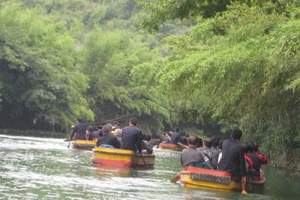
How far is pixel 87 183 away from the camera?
18.9 m

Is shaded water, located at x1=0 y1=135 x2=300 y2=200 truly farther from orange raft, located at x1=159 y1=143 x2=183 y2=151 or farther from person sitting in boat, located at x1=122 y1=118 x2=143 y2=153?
orange raft, located at x1=159 y1=143 x2=183 y2=151

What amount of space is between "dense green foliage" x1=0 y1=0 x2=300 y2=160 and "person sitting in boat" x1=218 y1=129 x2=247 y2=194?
120 cm

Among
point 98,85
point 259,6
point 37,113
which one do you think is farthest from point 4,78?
point 259,6

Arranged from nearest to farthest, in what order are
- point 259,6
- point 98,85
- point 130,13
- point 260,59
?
point 260,59 < point 259,6 < point 98,85 < point 130,13

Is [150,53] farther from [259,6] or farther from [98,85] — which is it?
[259,6]

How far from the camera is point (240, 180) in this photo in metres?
19.7

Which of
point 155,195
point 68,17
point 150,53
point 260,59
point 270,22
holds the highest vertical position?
point 68,17

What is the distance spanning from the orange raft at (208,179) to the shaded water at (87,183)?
1.01 ft

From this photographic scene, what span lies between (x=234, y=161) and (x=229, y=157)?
6.3 inches

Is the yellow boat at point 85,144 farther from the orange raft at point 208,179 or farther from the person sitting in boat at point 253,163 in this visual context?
the orange raft at point 208,179

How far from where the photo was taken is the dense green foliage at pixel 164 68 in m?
18.0

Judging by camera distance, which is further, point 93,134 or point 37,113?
point 37,113

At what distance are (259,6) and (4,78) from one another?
132 feet

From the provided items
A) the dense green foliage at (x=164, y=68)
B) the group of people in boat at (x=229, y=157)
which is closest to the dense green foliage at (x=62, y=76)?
the dense green foliage at (x=164, y=68)
